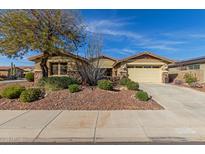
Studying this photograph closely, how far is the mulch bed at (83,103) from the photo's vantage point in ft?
33.2

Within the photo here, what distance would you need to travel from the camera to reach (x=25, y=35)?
564 inches

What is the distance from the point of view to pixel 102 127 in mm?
6746

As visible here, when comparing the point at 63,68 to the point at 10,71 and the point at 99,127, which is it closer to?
the point at 99,127

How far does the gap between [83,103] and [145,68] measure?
14539 millimetres

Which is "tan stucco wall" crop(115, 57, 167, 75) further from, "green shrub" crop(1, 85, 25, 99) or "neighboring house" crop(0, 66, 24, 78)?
"neighboring house" crop(0, 66, 24, 78)

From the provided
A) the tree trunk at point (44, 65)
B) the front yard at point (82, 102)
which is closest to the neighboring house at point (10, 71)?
the tree trunk at point (44, 65)

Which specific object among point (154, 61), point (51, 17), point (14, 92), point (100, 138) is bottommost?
point (100, 138)

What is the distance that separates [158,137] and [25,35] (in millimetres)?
11607

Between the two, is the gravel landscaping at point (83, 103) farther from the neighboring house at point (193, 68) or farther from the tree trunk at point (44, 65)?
the neighboring house at point (193, 68)

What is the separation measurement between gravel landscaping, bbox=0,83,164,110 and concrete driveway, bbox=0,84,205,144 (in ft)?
2.94
